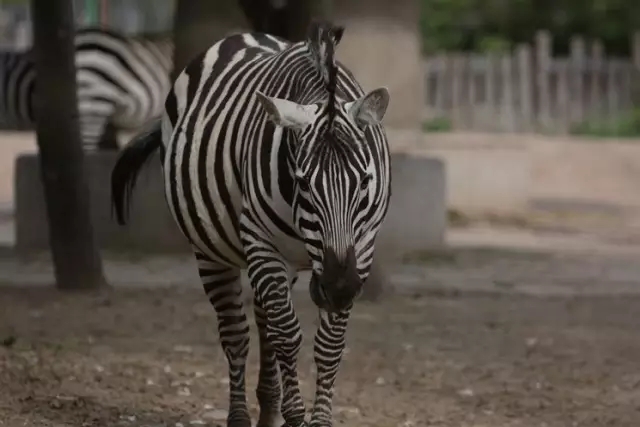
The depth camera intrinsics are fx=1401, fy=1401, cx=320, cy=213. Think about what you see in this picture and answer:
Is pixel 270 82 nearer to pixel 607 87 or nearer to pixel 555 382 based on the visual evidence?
pixel 555 382

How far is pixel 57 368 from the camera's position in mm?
6879

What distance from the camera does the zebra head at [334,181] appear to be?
175 inches

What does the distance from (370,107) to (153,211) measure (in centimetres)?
693

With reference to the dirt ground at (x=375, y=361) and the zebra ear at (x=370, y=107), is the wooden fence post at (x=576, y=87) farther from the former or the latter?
the zebra ear at (x=370, y=107)

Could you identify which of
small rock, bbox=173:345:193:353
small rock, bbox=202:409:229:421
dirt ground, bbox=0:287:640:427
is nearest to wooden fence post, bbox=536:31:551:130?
dirt ground, bbox=0:287:640:427

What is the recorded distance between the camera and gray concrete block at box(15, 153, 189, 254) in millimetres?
11438

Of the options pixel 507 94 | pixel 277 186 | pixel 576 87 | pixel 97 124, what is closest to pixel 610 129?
pixel 576 87

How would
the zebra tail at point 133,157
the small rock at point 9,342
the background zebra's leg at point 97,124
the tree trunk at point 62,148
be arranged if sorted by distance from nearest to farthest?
the zebra tail at point 133,157 < the small rock at point 9,342 < the tree trunk at point 62,148 < the background zebra's leg at point 97,124

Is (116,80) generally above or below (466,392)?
above

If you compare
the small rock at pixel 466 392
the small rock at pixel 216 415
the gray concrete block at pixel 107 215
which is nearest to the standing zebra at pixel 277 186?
the small rock at pixel 216 415

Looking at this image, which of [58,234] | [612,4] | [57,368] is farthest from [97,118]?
[612,4]

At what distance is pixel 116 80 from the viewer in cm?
1509

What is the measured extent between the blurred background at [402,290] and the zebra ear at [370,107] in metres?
1.76

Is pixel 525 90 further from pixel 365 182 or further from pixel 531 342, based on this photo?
pixel 365 182
